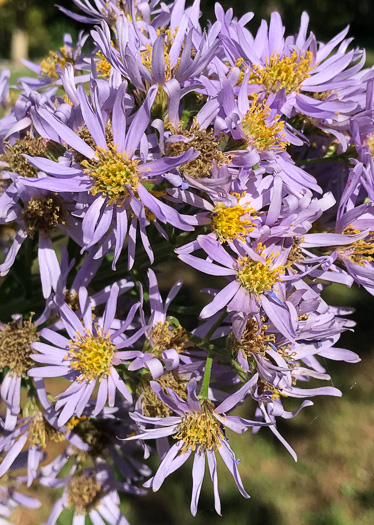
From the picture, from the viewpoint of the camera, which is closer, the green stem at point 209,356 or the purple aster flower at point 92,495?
the green stem at point 209,356

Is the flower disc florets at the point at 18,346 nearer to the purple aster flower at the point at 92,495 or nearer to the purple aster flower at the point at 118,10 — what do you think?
the purple aster flower at the point at 92,495

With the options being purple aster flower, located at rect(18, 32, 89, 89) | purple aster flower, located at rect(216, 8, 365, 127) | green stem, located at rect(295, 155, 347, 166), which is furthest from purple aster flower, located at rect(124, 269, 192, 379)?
purple aster flower, located at rect(18, 32, 89, 89)

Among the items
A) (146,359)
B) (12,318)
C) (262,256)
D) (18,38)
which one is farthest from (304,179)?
(18,38)

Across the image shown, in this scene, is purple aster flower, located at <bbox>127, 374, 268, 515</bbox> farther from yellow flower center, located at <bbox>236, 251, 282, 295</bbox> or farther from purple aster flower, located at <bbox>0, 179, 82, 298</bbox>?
purple aster flower, located at <bbox>0, 179, 82, 298</bbox>

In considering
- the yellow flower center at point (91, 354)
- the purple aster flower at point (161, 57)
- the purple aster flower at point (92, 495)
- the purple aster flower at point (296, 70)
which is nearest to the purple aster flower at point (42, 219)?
the yellow flower center at point (91, 354)

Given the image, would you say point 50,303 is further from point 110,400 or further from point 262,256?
point 262,256

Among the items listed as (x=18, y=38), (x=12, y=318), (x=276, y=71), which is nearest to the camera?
(x=276, y=71)
